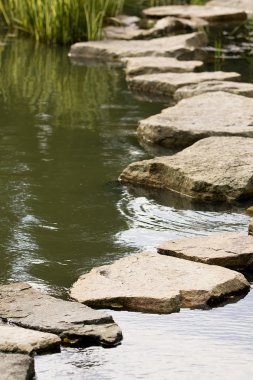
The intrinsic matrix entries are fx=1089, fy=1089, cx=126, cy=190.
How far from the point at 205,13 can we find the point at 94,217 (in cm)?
727

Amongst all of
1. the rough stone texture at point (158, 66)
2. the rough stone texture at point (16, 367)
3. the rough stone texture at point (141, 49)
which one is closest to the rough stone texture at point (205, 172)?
the rough stone texture at point (16, 367)

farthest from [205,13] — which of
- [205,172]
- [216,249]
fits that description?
[216,249]

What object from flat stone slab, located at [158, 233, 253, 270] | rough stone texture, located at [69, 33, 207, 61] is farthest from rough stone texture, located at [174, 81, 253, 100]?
flat stone slab, located at [158, 233, 253, 270]

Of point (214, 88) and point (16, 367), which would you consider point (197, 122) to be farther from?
point (16, 367)

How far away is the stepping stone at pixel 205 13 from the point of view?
1159cm

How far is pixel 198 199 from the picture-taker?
510 cm

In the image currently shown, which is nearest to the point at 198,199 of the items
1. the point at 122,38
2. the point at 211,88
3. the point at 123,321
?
the point at 123,321

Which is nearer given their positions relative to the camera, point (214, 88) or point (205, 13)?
point (214, 88)

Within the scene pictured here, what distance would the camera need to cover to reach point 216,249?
4.18 m

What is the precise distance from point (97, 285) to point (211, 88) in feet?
12.3

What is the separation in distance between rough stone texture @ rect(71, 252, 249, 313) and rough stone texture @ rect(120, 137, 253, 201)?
1.10 meters

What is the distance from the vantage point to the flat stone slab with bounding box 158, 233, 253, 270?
4.11 metres

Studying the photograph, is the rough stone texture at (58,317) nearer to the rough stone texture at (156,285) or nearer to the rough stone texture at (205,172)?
the rough stone texture at (156,285)

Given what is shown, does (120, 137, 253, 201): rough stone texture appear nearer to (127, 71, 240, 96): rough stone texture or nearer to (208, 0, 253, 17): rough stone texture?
(127, 71, 240, 96): rough stone texture
